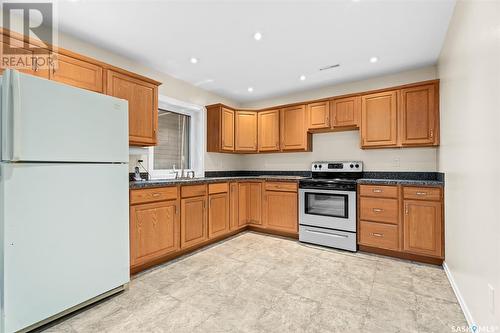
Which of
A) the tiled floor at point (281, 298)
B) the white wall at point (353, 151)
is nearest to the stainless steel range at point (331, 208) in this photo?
the white wall at point (353, 151)

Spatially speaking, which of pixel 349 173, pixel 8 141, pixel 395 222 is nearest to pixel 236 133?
pixel 349 173

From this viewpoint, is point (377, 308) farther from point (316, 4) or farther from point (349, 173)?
point (316, 4)

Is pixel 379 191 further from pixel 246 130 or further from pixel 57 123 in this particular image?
pixel 57 123

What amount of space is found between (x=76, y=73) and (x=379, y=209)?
150 inches

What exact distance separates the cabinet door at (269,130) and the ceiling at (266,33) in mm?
908

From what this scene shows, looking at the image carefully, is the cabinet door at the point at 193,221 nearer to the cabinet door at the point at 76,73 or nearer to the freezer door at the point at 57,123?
the freezer door at the point at 57,123

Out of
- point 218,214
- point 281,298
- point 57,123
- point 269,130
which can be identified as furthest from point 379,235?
point 57,123

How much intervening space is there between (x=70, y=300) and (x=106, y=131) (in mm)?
1365

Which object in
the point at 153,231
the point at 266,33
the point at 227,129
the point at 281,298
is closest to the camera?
the point at 281,298

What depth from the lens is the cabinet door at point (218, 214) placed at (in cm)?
349

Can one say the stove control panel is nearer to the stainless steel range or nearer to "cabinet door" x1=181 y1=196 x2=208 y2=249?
the stainless steel range

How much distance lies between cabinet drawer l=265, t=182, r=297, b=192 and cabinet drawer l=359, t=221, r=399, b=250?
1101 millimetres

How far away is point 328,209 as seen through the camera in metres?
3.47

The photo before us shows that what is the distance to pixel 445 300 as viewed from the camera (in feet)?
6.58
